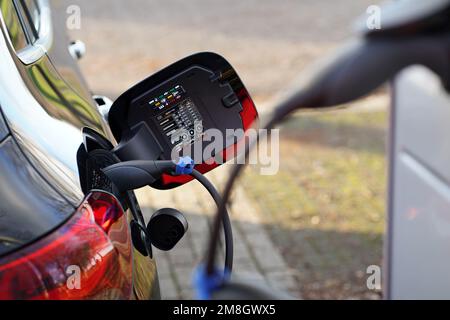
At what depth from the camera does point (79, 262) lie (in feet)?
6.08

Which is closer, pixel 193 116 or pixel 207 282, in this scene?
pixel 207 282

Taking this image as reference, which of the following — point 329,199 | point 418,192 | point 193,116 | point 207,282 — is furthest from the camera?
point 329,199

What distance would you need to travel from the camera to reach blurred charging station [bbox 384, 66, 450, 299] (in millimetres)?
3119

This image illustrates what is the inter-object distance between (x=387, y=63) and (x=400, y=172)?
237cm

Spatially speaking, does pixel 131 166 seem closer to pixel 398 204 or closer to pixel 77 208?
pixel 77 208

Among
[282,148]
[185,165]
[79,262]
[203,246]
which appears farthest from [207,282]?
[282,148]

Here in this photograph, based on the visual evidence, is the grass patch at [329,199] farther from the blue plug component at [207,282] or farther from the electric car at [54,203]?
the blue plug component at [207,282]

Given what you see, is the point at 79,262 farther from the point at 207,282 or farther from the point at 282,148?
the point at 282,148

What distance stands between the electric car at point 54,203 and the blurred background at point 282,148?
0.42 m

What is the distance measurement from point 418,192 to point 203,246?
204cm

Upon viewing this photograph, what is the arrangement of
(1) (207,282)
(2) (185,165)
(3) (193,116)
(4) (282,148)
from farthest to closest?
(4) (282,148) → (3) (193,116) → (2) (185,165) → (1) (207,282)

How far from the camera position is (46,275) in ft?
5.88

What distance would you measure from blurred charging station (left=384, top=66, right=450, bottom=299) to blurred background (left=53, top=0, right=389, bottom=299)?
429mm

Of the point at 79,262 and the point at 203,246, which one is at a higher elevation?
the point at 79,262
